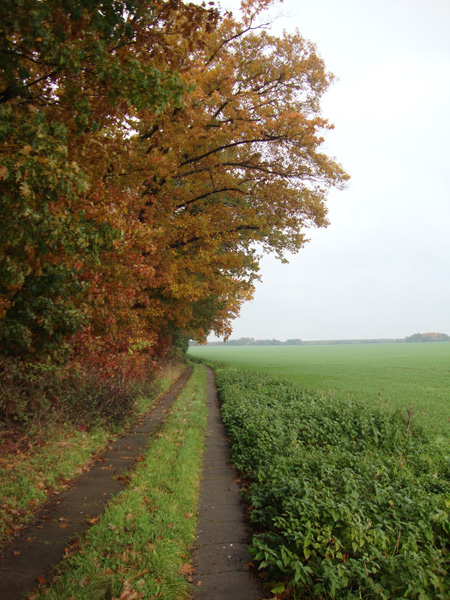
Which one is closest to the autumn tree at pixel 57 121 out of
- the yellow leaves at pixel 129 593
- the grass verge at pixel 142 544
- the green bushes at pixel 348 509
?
the grass verge at pixel 142 544

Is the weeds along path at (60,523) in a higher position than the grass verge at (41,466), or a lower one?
lower

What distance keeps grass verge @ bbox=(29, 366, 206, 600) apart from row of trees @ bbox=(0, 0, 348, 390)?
7.35 ft

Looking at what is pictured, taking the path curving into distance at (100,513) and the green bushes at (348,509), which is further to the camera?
the path curving into distance at (100,513)

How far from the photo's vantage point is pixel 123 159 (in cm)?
742

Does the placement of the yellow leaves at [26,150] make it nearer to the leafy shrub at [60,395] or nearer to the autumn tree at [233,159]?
the leafy shrub at [60,395]

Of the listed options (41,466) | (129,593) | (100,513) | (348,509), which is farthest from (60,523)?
(348,509)

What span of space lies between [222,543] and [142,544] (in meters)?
0.97

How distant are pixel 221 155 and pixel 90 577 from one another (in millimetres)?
11569

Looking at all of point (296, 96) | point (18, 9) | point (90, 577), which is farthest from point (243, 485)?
point (296, 96)

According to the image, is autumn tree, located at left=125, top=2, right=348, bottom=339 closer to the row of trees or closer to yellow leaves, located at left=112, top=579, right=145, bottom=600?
the row of trees

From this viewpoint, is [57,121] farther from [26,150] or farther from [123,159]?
[123,159]

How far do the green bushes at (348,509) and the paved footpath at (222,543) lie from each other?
22cm

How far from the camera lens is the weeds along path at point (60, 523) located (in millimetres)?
3474

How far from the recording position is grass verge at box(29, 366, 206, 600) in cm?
322
